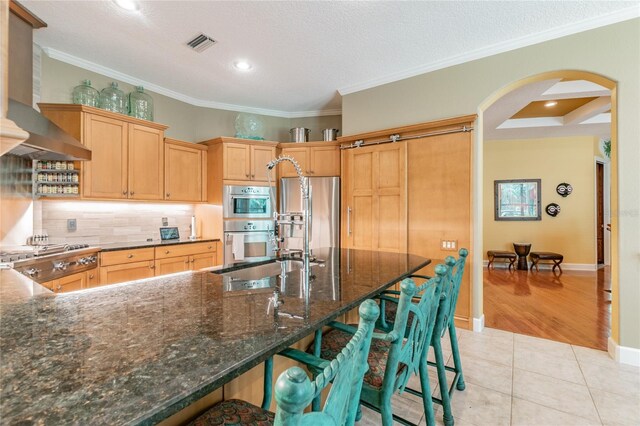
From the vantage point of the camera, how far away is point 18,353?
677 mm

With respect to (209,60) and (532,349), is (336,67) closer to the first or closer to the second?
(209,60)

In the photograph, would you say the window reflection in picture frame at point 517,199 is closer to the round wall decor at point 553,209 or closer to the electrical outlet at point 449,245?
the round wall decor at point 553,209

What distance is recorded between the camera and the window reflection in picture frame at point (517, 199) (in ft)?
21.7

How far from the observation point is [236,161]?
4.22 m

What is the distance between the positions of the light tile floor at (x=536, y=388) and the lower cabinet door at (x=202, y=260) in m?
2.87

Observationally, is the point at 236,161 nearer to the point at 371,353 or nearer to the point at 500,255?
the point at 371,353

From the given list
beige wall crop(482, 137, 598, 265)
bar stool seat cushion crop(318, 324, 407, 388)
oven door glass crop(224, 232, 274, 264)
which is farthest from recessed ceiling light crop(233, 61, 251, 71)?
beige wall crop(482, 137, 598, 265)

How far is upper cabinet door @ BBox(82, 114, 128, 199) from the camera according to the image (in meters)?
3.10

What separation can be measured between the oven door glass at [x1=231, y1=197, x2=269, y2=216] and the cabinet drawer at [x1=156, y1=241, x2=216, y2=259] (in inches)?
23.1

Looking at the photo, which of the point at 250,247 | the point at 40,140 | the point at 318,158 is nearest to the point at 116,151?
the point at 40,140

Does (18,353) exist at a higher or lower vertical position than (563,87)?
lower

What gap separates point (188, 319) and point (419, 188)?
9.88 ft

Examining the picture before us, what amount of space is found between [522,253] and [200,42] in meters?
6.96

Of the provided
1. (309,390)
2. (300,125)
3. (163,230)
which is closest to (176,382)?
(309,390)
